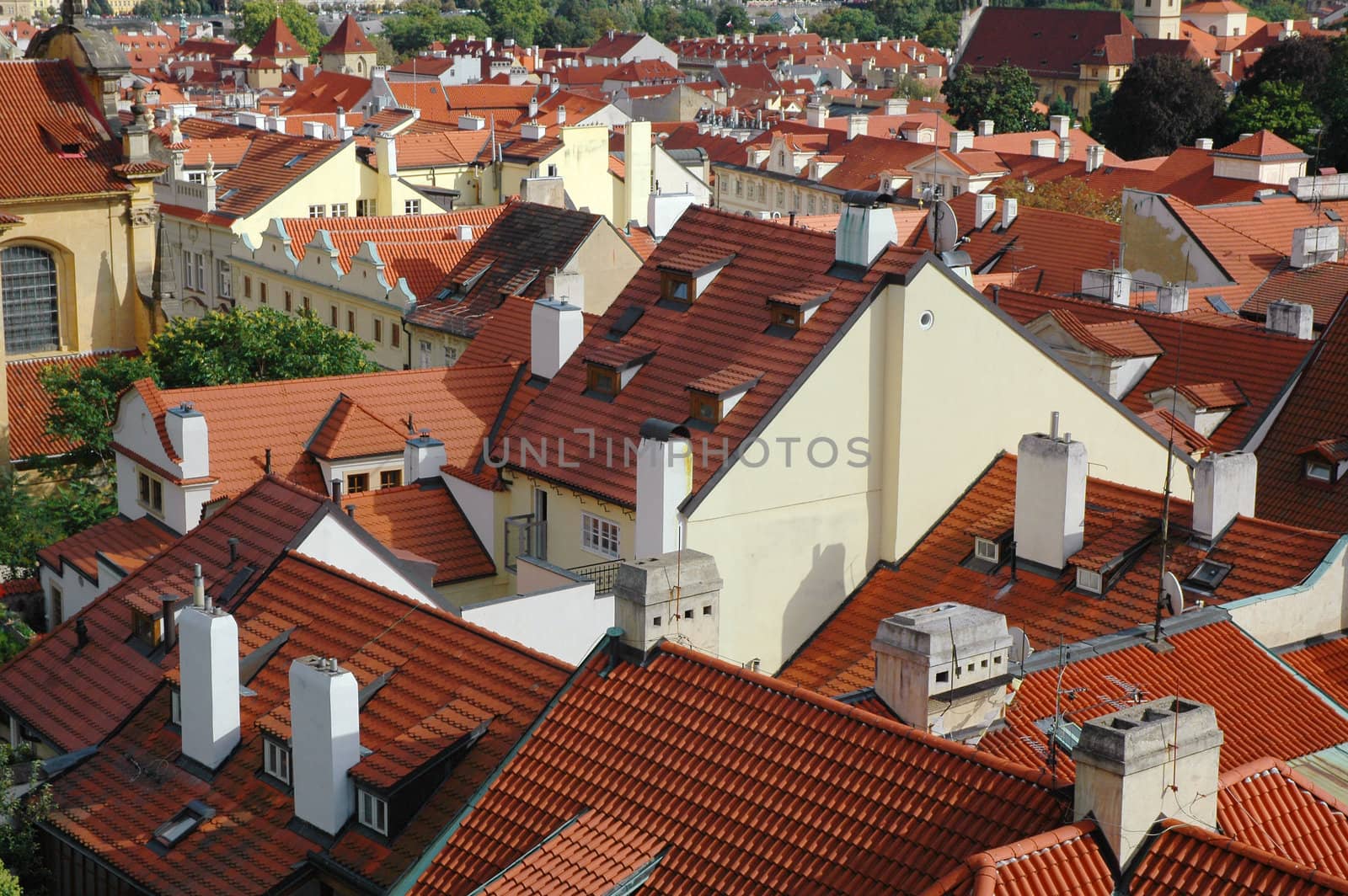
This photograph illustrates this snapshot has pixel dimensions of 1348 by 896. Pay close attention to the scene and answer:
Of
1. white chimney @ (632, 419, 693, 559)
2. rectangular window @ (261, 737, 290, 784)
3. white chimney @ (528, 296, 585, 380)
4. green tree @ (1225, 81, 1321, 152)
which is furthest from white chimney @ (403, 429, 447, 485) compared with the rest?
green tree @ (1225, 81, 1321, 152)

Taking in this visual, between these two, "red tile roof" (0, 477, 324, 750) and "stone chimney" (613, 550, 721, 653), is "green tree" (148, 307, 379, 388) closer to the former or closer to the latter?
"red tile roof" (0, 477, 324, 750)

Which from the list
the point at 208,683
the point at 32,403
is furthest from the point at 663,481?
the point at 32,403

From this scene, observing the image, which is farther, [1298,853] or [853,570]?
[853,570]

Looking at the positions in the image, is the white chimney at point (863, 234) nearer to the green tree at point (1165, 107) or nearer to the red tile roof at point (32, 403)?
the red tile roof at point (32, 403)

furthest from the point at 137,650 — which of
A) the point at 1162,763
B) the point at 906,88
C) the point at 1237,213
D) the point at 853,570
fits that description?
the point at 906,88

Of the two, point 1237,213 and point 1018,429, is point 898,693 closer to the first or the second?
point 1018,429

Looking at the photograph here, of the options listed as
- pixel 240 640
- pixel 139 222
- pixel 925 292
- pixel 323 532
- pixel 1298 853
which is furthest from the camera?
pixel 139 222
